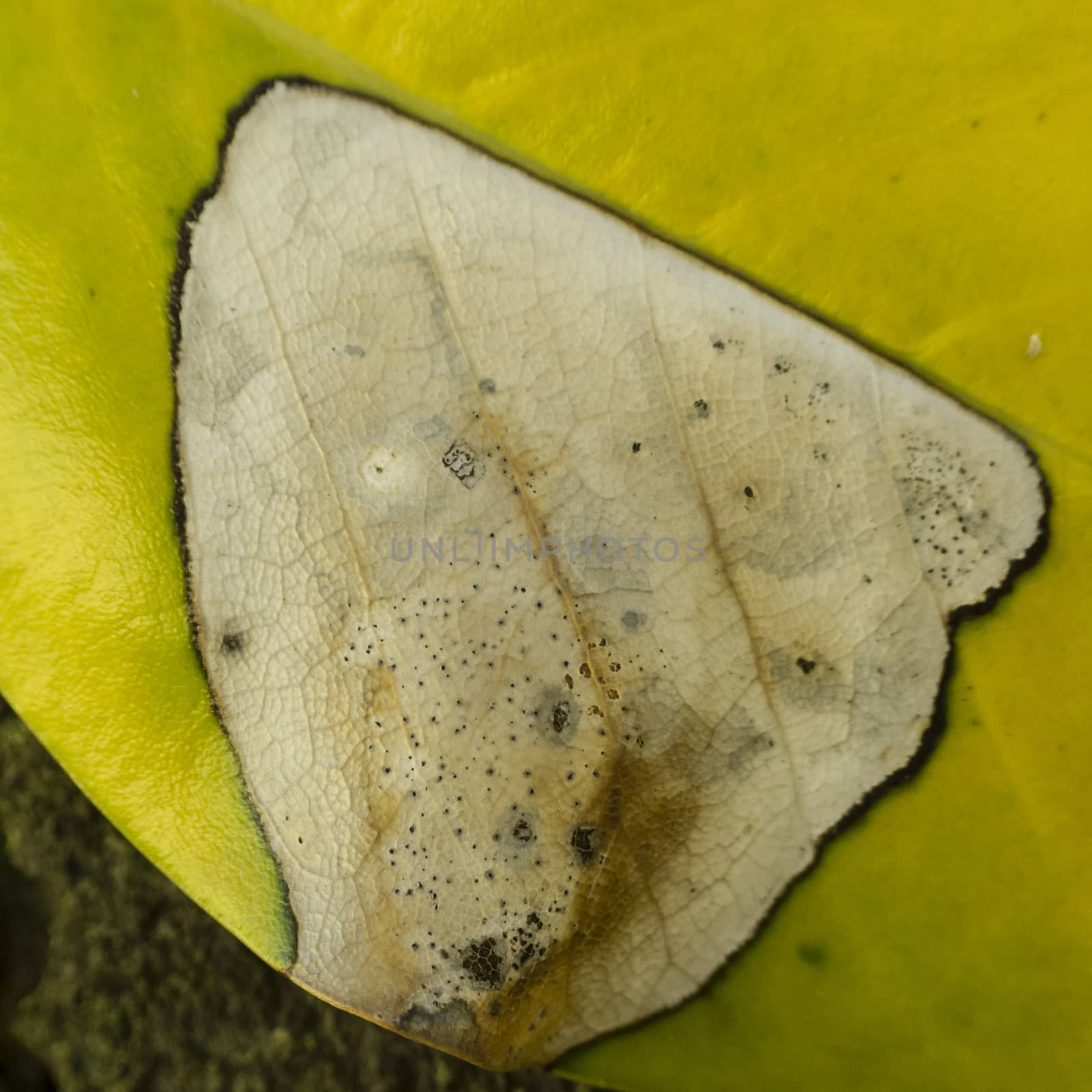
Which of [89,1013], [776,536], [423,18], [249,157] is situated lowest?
[89,1013]

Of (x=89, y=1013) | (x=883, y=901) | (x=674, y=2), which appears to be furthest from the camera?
(x=89, y=1013)

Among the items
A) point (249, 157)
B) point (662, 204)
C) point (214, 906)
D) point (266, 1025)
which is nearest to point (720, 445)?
point (662, 204)

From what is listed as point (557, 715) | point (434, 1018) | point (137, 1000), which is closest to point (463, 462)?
point (557, 715)

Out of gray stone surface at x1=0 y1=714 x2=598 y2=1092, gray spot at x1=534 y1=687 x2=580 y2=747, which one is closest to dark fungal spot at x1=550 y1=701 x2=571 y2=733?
gray spot at x1=534 y1=687 x2=580 y2=747

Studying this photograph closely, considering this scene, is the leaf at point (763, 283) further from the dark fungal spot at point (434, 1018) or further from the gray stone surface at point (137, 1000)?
the gray stone surface at point (137, 1000)

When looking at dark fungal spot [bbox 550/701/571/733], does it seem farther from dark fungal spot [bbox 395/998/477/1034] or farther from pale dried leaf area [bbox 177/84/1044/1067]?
dark fungal spot [bbox 395/998/477/1034]

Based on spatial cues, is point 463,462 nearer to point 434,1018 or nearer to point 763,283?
point 763,283

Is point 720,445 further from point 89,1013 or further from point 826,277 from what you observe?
point 89,1013
